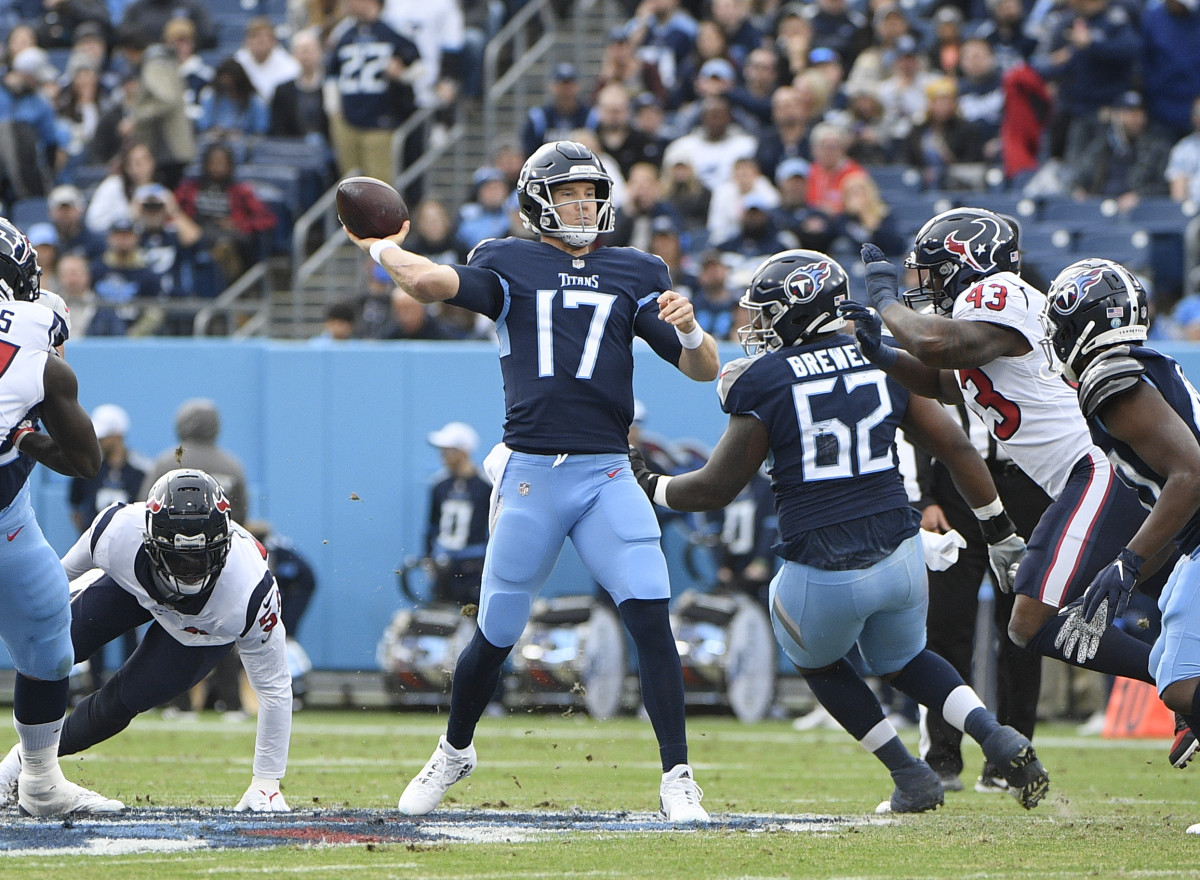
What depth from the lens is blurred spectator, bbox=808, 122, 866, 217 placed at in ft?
39.7

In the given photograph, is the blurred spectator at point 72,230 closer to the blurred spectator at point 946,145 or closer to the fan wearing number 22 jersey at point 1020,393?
the blurred spectator at point 946,145

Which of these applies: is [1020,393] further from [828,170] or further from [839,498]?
[828,170]

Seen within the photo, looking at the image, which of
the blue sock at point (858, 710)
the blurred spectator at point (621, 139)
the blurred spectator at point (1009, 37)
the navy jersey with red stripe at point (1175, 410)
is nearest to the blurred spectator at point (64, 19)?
the blurred spectator at point (621, 139)

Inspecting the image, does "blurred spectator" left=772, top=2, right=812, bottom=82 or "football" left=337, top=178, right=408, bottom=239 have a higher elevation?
"blurred spectator" left=772, top=2, right=812, bottom=82

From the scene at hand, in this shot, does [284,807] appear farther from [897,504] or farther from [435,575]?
[435,575]

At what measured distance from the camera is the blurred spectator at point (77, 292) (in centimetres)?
1162

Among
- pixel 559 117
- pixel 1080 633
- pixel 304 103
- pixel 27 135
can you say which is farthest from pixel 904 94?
pixel 1080 633

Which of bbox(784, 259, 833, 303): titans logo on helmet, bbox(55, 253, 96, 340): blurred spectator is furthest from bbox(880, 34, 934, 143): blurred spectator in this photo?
bbox(784, 259, 833, 303): titans logo on helmet

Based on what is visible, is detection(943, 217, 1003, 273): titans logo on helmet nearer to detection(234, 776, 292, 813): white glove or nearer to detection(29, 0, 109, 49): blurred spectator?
detection(234, 776, 292, 813): white glove

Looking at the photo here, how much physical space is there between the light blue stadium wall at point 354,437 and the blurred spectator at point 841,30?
13.6ft

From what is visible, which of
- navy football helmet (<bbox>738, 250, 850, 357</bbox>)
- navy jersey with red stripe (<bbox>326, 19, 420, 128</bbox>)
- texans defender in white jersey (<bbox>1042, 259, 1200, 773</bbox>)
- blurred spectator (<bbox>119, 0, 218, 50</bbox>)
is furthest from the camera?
blurred spectator (<bbox>119, 0, 218, 50</bbox>)

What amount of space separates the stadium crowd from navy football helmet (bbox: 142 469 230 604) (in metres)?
6.02

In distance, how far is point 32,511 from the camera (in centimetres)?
506

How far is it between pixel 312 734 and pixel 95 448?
4.30 m
